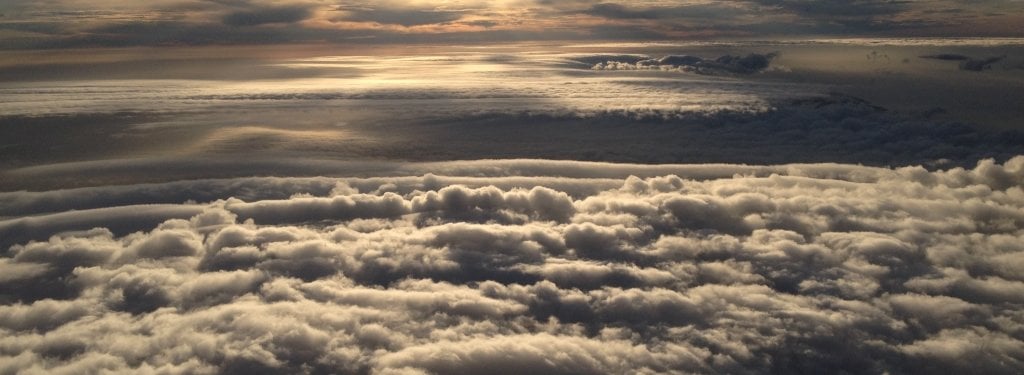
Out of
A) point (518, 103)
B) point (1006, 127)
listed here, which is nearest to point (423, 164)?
point (518, 103)

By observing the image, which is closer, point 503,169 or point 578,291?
point 578,291

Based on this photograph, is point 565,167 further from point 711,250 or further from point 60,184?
point 60,184

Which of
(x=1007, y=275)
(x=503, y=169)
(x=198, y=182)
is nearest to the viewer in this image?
(x=1007, y=275)

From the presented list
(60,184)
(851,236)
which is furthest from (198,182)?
(851,236)

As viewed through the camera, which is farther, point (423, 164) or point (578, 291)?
point (423, 164)

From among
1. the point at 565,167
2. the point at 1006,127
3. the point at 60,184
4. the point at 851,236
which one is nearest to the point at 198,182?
the point at 60,184

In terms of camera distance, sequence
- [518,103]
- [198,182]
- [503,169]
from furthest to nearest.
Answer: [518,103] < [503,169] < [198,182]

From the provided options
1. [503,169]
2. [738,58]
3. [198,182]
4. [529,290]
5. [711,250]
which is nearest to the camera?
[529,290]

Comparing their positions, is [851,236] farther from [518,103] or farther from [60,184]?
[518,103]

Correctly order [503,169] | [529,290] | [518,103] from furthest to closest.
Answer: [518,103] < [503,169] < [529,290]
